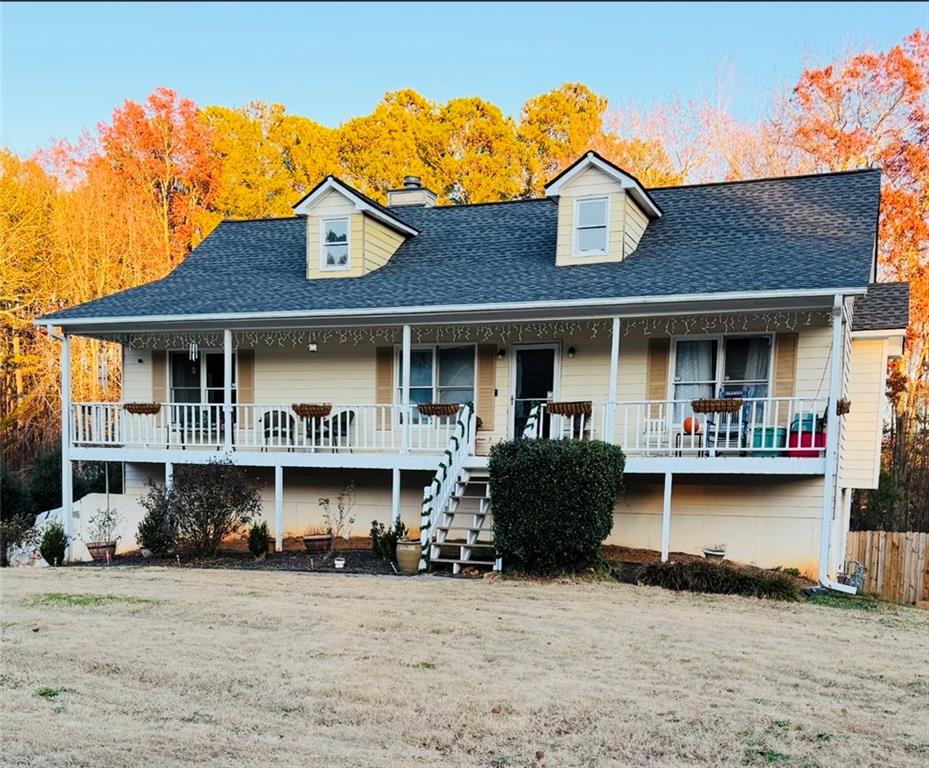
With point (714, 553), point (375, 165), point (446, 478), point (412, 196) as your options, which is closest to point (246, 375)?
point (446, 478)

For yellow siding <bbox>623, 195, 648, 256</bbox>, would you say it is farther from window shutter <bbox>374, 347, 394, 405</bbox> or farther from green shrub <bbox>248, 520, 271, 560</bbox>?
green shrub <bbox>248, 520, 271, 560</bbox>

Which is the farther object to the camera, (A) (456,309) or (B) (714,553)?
(A) (456,309)

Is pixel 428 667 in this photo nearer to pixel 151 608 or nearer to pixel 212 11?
pixel 151 608

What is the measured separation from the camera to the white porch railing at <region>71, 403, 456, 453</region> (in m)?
12.8

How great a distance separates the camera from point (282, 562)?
11.6 metres

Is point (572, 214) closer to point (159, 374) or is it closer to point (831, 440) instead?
point (831, 440)

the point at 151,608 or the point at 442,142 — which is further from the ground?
the point at 442,142

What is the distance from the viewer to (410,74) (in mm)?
26906

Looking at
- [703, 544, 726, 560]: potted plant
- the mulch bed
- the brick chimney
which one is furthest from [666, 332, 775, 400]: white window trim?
the brick chimney

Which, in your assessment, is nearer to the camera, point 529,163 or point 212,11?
point 212,11

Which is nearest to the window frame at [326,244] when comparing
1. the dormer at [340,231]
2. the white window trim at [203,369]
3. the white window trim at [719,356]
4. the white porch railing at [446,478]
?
the dormer at [340,231]

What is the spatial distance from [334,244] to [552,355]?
15.8ft

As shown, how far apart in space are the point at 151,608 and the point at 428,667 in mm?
3728

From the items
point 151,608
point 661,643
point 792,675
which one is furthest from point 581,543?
point 151,608
